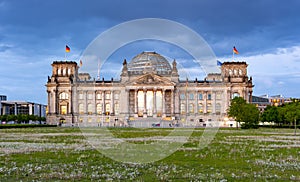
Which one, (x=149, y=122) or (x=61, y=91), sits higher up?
(x=61, y=91)

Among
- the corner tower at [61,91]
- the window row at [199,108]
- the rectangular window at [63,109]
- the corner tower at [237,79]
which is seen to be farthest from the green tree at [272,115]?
the rectangular window at [63,109]

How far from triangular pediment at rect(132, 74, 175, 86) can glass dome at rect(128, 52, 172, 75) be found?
7072mm

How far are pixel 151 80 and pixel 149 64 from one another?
1455 cm

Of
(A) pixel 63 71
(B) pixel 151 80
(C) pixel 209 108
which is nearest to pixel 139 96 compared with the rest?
(B) pixel 151 80

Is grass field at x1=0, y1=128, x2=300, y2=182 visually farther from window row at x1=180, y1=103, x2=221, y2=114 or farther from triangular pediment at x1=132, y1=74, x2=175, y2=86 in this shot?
window row at x1=180, y1=103, x2=221, y2=114

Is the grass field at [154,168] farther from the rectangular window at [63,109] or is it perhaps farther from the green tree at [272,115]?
the rectangular window at [63,109]

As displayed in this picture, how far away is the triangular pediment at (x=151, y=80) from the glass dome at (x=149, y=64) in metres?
7.07

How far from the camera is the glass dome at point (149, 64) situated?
157938 mm

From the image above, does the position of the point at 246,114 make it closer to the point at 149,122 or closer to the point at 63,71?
the point at 149,122

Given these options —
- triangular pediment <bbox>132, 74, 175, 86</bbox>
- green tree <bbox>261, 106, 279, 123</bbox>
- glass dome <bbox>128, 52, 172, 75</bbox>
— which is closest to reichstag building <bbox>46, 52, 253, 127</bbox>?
triangular pediment <bbox>132, 74, 175, 86</bbox>

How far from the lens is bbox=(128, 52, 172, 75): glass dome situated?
15794cm

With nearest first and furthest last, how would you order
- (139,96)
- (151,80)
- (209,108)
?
1. (151,80)
2. (139,96)
3. (209,108)

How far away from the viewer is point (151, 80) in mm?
147125

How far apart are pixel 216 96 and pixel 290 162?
131082 mm
